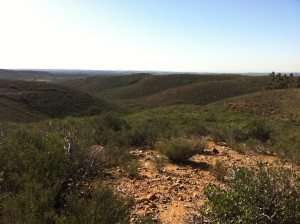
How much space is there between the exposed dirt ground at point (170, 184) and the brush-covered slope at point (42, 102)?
3749cm

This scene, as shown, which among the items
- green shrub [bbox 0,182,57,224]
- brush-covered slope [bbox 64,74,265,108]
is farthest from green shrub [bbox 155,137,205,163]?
brush-covered slope [bbox 64,74,265,108]

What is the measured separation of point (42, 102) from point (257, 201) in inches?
2204

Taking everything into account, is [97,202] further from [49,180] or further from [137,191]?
[137,191]

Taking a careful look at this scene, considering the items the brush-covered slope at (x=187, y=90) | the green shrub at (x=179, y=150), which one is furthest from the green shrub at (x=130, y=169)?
the brush-covered slope at (x=187, y=90)

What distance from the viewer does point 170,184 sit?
20.2ft

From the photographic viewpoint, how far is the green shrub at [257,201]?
350 centimetres

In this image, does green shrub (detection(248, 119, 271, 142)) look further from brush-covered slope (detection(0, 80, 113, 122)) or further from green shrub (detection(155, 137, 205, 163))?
brush-covered slope (detection(0, 80, 113, 122))

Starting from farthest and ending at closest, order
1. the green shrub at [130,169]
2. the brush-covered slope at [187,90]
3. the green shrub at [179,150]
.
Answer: the brush-covered slope at [187,90], the green shrub at [179,150], the green shrub at [130,169]

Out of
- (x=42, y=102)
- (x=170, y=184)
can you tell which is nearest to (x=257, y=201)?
(x=170, y=184)

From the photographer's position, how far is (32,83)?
226ft

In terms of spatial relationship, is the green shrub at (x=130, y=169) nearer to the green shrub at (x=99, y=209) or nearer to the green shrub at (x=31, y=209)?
the green shrub at (x=99, y=209)

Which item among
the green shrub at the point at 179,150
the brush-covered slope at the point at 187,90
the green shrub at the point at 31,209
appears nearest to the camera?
the green shrub at the point at 31,209

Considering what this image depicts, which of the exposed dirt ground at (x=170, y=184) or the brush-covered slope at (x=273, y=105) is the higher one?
the exposed dirt ground at (x=170, y=184)

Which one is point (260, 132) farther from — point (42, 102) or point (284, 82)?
point (284, 82)
